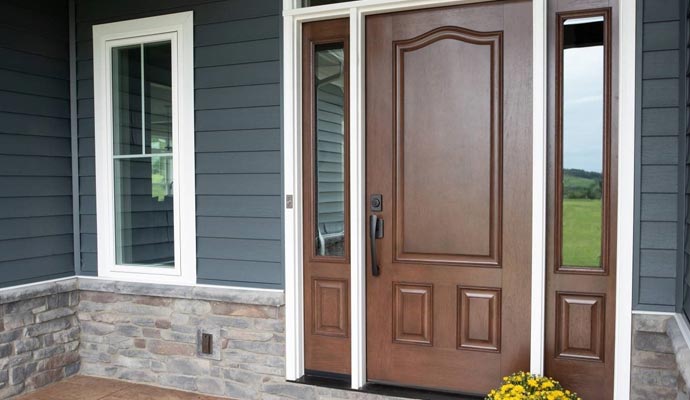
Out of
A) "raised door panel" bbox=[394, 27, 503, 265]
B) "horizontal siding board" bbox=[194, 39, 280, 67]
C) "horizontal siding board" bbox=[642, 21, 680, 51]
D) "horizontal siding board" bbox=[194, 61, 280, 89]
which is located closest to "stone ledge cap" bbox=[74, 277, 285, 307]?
"raised door panel" bbox=[394, 27, 503, 265]

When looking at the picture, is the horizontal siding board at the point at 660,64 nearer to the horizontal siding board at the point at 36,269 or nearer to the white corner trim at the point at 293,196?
the white corner trim at the point at 293,196

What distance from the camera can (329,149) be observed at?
3.34 meters

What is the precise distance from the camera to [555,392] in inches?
98.0

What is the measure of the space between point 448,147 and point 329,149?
710 mm

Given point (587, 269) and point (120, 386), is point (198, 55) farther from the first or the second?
point (587, 269)

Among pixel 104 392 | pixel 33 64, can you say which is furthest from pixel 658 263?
pixel 33 64

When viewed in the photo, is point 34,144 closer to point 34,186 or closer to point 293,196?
point 34,186

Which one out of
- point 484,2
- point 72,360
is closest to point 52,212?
point 72,360

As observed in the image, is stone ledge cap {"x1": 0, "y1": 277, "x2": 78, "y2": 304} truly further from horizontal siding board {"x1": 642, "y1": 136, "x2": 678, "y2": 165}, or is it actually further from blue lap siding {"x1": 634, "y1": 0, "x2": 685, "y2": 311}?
horizontal siding board {"x1": 642, "y1": 136, "x2": 678, "y2": 165}

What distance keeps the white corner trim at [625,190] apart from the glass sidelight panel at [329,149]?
1450 mm

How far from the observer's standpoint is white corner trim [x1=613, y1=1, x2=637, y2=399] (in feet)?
8.72

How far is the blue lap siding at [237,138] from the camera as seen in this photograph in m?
3.39

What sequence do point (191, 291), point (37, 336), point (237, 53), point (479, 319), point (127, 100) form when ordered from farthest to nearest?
point (127, 100) → point (37, 336) → point (191, 291) → point (237, 53) → point (479, 319)

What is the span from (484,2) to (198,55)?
177cm
